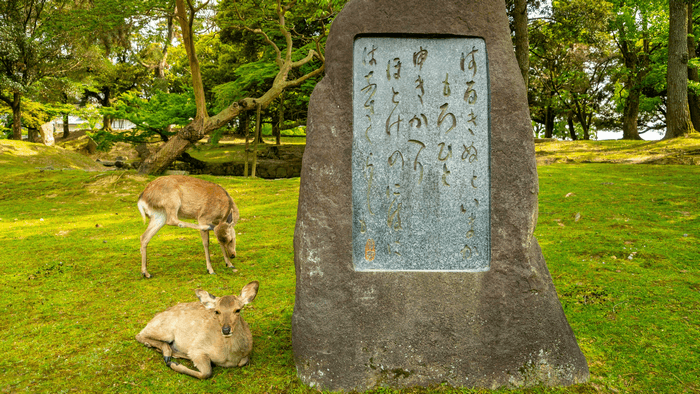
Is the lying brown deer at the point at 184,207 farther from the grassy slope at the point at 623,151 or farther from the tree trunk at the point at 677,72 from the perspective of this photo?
the tree trunk at the point at 677,72

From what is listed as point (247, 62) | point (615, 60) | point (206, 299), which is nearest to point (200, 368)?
point (206, 299)

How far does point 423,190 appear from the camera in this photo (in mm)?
3807

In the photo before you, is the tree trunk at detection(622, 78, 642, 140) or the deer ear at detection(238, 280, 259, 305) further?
the tree trunk at detection(622, 78, 642, 140)

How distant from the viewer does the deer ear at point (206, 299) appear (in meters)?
3.56

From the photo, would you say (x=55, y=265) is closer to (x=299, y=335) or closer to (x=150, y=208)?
(x=150, y=208)

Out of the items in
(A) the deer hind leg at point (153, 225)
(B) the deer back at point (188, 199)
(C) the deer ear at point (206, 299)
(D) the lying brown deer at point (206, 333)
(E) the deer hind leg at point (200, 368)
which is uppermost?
(B) the deer back at point (188, 199)

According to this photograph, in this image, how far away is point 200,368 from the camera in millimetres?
3564

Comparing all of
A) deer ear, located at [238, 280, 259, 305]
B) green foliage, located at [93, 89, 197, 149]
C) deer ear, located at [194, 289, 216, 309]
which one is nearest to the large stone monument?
deer ear, located at [238, 280, 259, 305]

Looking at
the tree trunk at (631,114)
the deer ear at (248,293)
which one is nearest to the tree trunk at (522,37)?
the deer ear at (248,293)

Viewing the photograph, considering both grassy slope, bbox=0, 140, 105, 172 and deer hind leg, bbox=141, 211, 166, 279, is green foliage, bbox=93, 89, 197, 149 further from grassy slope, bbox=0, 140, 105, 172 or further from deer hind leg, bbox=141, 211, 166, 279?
deer hind leg, bbox=141, 211, 166, 279

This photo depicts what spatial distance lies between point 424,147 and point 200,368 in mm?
2526

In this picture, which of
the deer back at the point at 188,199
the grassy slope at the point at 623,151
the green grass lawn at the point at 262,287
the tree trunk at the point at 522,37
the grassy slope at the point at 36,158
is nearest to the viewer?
the green grass lawn at the point at 262,287

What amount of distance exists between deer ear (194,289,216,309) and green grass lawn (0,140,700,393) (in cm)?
56

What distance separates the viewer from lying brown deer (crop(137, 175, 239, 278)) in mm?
6098
